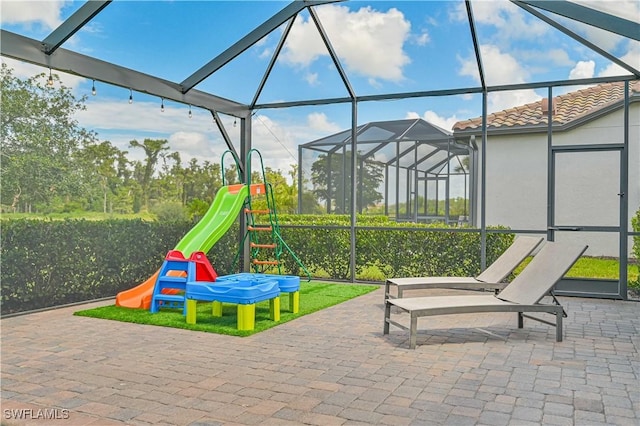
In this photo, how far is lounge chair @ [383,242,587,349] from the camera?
505cm

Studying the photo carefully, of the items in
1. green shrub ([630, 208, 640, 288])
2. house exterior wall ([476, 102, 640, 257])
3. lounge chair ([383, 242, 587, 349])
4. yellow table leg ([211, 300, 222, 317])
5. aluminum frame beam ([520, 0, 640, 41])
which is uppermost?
aluminum frame beam ([520, 0, 640, 41])

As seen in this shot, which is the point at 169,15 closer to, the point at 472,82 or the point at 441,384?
the point at 472,82

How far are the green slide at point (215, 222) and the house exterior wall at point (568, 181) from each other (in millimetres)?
3815

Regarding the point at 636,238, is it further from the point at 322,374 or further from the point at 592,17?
the point at 322,374

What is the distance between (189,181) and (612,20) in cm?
647

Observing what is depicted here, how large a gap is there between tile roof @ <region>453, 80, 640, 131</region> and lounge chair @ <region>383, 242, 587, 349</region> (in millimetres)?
3114

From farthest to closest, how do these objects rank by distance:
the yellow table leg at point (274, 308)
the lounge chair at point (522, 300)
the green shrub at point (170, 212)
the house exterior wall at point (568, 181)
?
the green shrub at point (170, 212)
the house exterior wall at point (568, 181)
the yellow table leg at point (274, 308)
the lounge chair at point (522, 300)

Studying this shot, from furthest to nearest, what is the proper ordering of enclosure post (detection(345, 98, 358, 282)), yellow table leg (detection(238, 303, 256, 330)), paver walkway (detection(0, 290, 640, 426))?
1. enclosure post (detection(345, 98, 358, 282))
2. yellow table leg (detection(238, 303, 256, 330))
3. paver walkway (detection(0, 290, 640, 426))

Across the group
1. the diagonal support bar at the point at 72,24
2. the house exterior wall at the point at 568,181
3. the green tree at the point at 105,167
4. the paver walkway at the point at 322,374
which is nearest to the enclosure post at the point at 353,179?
the house exterior wall at the point at 568,181

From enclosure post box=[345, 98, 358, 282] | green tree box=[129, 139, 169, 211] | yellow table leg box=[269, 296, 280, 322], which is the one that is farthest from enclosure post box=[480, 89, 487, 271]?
green tree box=[129, 139, 169, 211]

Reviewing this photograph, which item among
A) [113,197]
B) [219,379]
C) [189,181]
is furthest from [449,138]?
[219,379]

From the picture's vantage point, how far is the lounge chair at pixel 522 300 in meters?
5.05

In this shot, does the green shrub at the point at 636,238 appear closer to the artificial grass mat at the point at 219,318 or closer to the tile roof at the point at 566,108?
the tile roof at the point at 566,108

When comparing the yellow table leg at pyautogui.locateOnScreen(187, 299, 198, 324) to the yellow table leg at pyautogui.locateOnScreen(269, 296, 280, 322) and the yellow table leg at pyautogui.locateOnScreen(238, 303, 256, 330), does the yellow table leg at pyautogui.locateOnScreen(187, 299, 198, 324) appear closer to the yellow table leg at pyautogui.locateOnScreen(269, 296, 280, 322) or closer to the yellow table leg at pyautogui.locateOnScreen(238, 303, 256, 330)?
the yellow table leg at pyautogui.locateOnScreen(238, 303, 256, 330)
